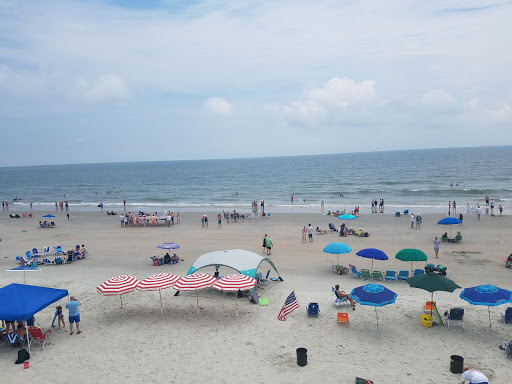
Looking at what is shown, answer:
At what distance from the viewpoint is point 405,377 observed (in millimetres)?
9148

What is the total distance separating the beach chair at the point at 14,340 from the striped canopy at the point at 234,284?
5811mm

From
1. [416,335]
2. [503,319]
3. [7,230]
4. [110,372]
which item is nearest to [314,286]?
[416,335]

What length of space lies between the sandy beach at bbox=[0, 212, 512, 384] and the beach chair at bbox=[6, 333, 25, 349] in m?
0.31

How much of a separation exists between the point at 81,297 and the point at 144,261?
5521 mm

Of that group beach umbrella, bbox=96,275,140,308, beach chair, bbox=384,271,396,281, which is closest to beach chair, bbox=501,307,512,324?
beach chair, bbox=384,271,396,281

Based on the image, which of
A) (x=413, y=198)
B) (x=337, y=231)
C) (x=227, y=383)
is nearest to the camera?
(x=227, y=383)

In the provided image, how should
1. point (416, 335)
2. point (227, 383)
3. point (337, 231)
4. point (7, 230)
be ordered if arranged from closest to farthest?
point (227, 383) < point (416, 335) < point (337, 231) < point (7, 230)

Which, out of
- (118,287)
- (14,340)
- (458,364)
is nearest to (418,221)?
(458,364)

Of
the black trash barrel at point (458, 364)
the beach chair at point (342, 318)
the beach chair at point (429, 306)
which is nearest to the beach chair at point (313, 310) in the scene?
the beach chair at point (342, 318)

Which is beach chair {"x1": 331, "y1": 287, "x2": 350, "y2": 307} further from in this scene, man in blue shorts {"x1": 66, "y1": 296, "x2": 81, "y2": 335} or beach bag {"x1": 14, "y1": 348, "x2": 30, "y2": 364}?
beach bag {"x1": 14, "y1": 348, "x2": 30, "y2": 364}

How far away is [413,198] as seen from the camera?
161ft

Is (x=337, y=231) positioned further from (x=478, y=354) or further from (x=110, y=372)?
(x=110, y=372)

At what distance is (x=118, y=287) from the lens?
12.8 m

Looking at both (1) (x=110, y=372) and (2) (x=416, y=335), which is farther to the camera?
(2) (x=416, y=335)
